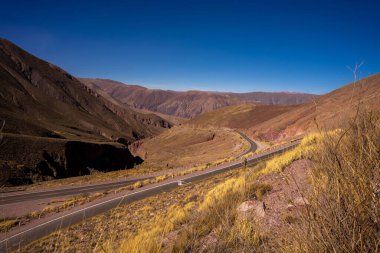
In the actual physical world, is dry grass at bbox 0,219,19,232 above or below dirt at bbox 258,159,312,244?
below

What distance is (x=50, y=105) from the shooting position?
10781 cm

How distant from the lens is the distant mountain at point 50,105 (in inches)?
3029

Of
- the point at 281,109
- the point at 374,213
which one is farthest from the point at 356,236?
the point at 281,109

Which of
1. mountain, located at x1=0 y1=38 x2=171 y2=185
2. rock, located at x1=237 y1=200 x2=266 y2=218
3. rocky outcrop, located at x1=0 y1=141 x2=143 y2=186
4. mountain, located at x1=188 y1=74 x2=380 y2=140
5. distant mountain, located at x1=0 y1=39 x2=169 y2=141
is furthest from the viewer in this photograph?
distant mountain, located at x1=0 y1=39 x2=169 y2=141

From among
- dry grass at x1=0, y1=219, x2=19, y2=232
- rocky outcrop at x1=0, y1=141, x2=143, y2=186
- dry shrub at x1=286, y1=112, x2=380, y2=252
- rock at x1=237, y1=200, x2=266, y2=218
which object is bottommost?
rocky outcrop at x1=0, y1=141, x2=143, y2=186

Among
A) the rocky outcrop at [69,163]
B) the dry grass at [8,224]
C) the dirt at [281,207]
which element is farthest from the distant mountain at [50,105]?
the dirt at [281,207]

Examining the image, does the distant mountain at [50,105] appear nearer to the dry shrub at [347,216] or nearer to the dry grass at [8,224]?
the dry grass at [8,224]

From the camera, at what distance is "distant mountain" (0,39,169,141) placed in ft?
252

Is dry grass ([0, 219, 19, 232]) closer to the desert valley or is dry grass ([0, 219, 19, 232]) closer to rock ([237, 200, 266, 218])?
the desert valley

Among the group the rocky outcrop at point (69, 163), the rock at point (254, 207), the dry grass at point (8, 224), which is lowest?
the rocky outcrop at point (69, 163)

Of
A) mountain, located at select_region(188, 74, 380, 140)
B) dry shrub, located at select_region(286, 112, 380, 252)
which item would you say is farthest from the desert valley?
mountain, located at select_region(188, 74, 380, 140)

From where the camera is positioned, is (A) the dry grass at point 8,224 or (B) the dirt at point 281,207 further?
(A) the dry grass at point 8,224

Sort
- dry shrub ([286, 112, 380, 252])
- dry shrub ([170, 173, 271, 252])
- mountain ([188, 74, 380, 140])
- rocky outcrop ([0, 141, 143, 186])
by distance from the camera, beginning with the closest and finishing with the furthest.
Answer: dry shrub ([286, 112, 380, 252]), dry shrub ([170, 173, 271, 252]), rocky outcrop ([0, 141, 143, 186]), mountain ([188, 74, 380, 140])

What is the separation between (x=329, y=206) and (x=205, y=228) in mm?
2770
